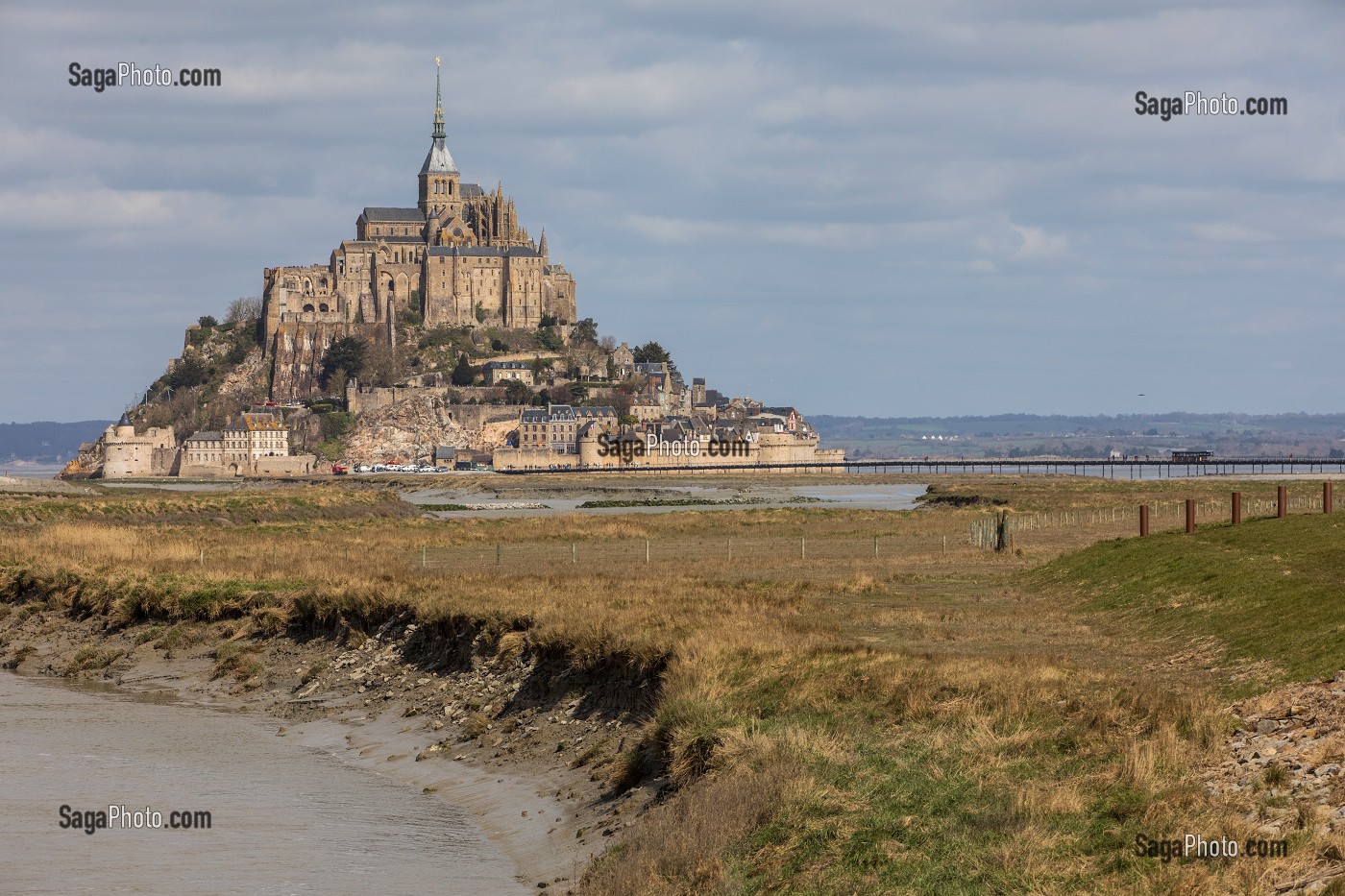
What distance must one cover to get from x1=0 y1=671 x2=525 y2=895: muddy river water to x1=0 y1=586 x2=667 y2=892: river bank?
0.54 meters

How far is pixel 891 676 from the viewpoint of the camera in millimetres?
19250

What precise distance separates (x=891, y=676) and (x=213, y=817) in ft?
28.4

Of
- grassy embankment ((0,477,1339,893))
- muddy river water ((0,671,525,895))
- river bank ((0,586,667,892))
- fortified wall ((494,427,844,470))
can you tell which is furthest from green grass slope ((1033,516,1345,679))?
fortified wall ((494,427,844,470))

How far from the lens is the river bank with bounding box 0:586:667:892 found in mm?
18875

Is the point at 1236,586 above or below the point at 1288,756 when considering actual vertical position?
above

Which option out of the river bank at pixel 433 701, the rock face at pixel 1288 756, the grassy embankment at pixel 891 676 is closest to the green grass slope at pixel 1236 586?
the grassy embankment at pixel 891 676

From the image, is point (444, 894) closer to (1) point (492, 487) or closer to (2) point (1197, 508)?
(2) point (1197, 508)

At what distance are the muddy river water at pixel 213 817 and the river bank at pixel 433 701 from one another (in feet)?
1.77

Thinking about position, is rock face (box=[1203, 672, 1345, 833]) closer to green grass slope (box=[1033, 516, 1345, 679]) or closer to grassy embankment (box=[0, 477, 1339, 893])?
grassy embankment (box=[0, 477, 1339, 893])

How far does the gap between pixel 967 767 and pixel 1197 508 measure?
2452 inches

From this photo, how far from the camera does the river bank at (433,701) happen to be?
18875 mm

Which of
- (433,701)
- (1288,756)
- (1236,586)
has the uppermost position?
(1236,586)

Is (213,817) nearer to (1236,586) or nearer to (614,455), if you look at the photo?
(1236,586)

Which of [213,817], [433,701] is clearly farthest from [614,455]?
[213,817]
